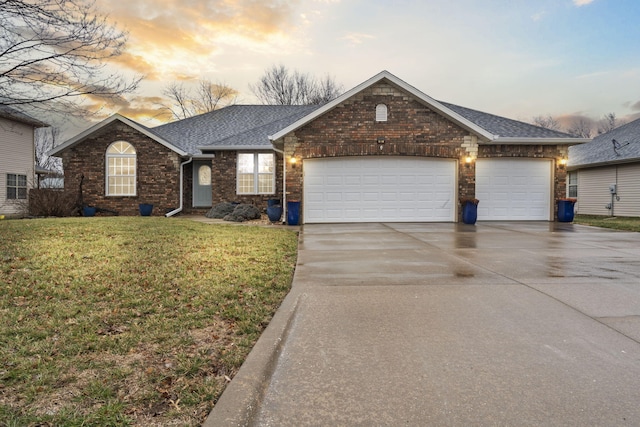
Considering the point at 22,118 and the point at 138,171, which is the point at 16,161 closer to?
the point at 22,118

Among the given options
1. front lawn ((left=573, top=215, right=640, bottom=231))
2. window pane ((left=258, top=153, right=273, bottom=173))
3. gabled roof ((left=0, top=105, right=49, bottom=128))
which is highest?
gabled roof ((left=0, top=105, right=49, bottom=128))

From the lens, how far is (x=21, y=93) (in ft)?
27.5

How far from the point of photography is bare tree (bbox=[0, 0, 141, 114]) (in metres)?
7.90

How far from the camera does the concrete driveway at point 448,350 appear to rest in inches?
83.0

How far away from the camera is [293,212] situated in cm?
1327

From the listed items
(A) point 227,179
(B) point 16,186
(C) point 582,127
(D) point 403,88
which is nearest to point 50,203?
(B) point 16,186

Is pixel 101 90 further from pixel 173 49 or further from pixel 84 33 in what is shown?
pixel 173 49

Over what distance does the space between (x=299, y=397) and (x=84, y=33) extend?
371 inches

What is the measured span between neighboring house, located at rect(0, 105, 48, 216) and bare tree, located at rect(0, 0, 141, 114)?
11.3 metres

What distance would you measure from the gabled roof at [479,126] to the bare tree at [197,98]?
24.6 metres

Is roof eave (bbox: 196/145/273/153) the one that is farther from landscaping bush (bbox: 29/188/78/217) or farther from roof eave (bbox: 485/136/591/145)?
roof eave (bbox: 485/136/591/145)

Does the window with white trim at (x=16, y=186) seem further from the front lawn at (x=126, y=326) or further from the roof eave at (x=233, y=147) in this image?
the front lawn at (x=126, y=326)

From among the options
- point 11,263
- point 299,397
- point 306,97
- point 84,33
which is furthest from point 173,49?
point 306,97

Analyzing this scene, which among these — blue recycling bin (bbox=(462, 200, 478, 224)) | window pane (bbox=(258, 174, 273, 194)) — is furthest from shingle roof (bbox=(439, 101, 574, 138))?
window pane (bbox=(258, 174, 273, 194))
